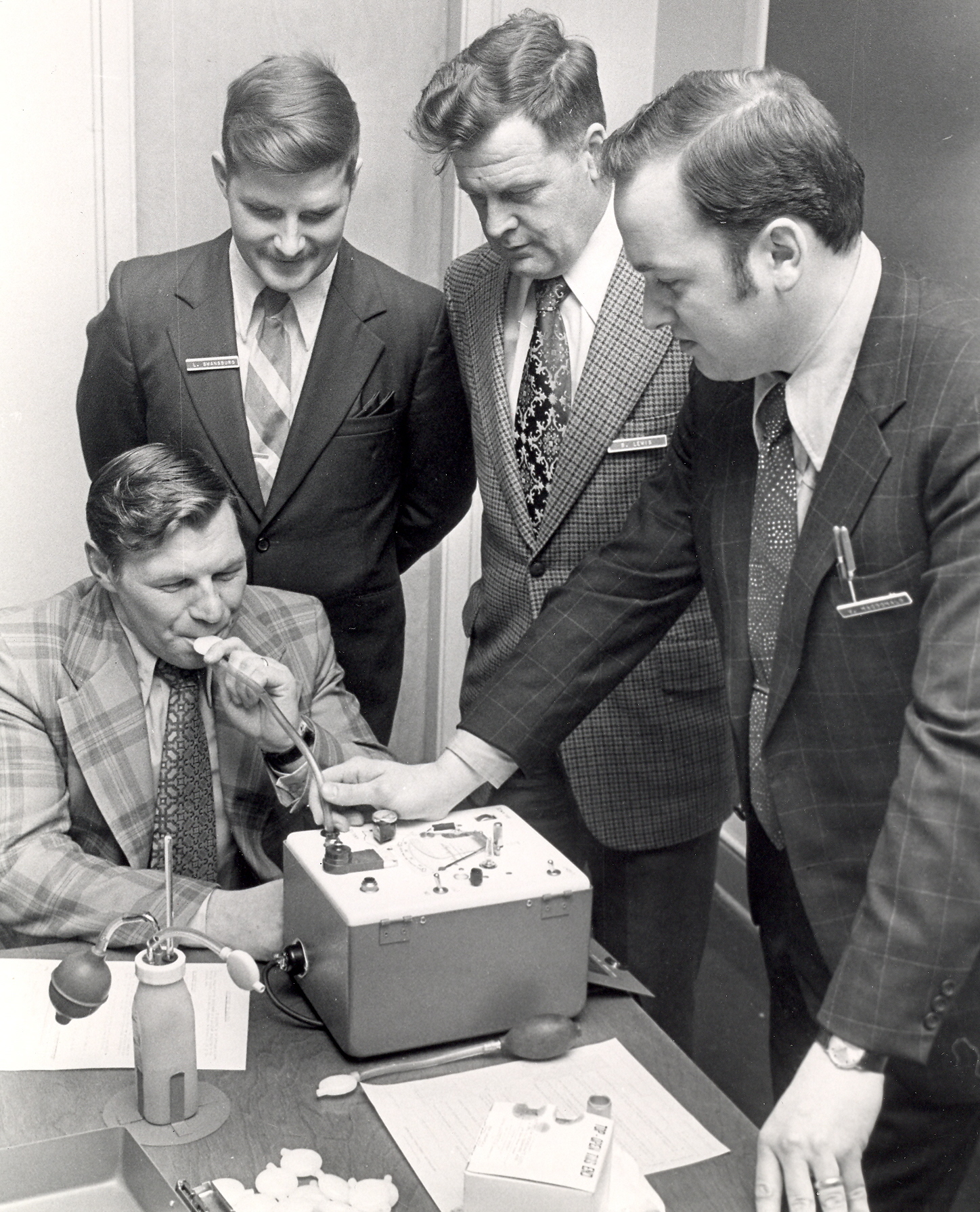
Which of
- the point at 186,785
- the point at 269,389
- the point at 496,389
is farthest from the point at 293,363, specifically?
the point at 186,785

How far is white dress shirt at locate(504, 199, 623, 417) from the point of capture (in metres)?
2.05

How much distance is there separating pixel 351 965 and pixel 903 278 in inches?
37.9

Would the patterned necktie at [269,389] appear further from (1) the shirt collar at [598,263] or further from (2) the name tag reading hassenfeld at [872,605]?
(2) the name tag reading hassenfeld at [872,605]

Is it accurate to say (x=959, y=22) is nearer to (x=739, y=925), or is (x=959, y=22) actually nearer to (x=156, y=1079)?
(x=156, y=1079)

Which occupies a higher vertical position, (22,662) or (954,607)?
(954,607)

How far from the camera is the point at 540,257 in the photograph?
2014 mm

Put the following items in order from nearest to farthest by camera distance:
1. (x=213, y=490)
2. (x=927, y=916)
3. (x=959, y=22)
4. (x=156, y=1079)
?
1. (x=927, y=916)
2. (x=156, y=1079)
3. (x=959, y=22)
4. (x=213, y=490)

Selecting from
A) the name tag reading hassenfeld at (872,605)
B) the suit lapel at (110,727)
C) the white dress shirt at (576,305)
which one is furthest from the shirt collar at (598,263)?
the suit lapel at (110,727)

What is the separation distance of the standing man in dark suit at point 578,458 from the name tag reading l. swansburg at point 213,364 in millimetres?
379

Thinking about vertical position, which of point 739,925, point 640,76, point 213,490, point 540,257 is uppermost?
point 640,76

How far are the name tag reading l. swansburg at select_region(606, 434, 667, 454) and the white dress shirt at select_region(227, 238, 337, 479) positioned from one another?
53 centimetres

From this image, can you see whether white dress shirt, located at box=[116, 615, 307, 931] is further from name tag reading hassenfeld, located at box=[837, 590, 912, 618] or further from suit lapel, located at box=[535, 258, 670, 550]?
name tag reading hassenfeld, located at box=[837, 590, 912, 618]

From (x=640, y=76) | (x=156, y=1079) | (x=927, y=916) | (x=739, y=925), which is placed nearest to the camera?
(x=927, y=916)

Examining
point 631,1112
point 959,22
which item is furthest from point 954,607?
point 959,22
